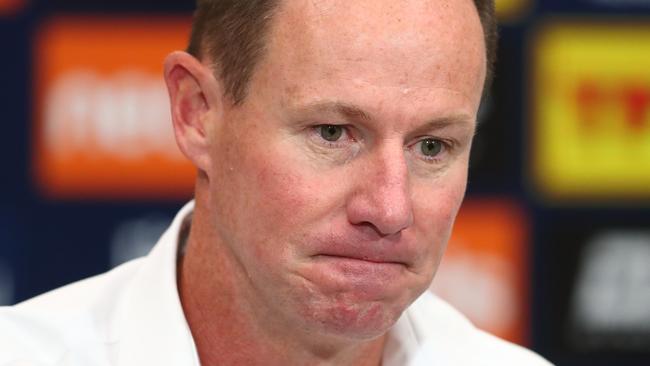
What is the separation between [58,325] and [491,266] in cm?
179

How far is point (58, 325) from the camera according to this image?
192cm

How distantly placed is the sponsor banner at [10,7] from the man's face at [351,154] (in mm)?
1685

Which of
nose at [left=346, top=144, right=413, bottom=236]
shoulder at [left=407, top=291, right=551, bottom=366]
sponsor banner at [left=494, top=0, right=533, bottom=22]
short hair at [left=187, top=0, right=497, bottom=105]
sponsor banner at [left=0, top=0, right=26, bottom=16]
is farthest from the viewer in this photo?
sponsor banner at [left=494, top=0, right=533, bottom=22]

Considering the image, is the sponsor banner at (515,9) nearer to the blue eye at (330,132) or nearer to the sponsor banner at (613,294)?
the sponsor banner at (613,294)

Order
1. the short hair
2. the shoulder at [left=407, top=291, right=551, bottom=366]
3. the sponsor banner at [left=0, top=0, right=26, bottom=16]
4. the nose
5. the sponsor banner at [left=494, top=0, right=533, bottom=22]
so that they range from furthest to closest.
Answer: the sponsor banner at [left=494, top=0, right=533, bottom=22] < the sponsor banner at [left=0, top=0, right=26, bottom=16] < the shoulder at [left=407, top=291, right=551, bottom=366] < the short hair < the nose

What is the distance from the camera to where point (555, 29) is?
137 inches

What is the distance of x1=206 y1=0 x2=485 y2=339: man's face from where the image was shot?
172 cm

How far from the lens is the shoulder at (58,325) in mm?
1871

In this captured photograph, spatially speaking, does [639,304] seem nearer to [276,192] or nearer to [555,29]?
[555,29]

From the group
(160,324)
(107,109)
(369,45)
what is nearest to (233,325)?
(160,324)

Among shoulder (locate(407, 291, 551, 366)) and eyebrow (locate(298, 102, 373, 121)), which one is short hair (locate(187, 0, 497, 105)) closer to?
eyebrow (locate(298, 102, 373, 121))

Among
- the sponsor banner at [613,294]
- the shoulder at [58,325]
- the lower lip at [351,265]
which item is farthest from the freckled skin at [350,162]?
the sponsor banner at [613,294]

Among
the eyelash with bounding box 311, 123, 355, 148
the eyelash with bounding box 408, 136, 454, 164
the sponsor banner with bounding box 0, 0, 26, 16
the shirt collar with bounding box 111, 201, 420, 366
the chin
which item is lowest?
the sponsor banner with bounding box 0, 0, 26, 16

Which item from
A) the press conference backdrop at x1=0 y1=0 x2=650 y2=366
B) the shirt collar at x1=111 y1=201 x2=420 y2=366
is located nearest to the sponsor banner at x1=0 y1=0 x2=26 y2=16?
the press conference backdrop at x1=0 y1=0 x2=650 y2=366
